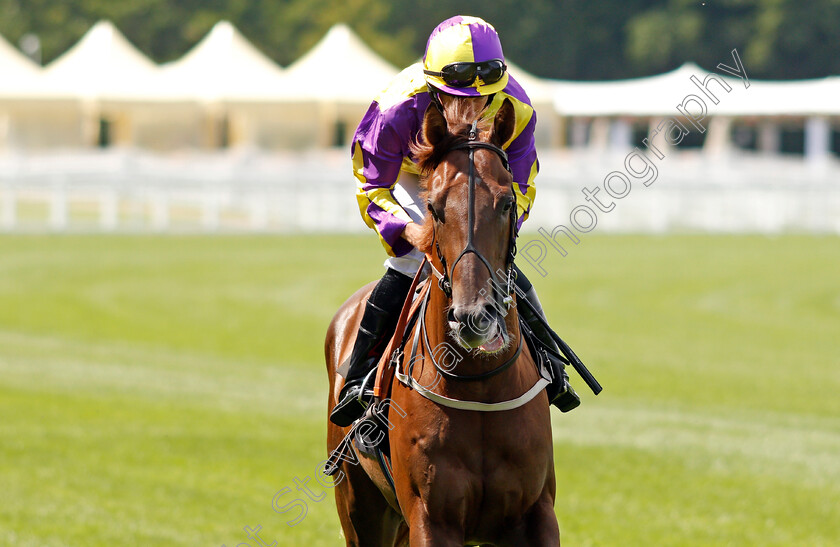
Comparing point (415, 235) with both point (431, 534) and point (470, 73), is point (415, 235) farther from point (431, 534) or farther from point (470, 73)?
point (431, 534)

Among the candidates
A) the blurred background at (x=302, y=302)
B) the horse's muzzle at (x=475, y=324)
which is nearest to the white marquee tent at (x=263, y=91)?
the blurred background at (x=302, y=302)

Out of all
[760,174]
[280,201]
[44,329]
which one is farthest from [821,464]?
[760,174]

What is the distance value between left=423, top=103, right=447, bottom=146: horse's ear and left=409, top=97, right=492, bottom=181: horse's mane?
0.01 metres

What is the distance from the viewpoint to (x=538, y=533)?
163 inches

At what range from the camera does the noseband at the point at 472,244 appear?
3768 mm

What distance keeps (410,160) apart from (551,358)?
95 cm

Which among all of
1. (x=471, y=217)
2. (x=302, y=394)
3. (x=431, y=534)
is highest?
(x=471, y=217)

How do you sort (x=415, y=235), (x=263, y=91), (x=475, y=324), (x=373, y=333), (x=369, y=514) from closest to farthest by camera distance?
(x=475, y=324) < (x=415, y=235) < (x=373, y=333) < (x=369, y=514) < (x=263, y=91)

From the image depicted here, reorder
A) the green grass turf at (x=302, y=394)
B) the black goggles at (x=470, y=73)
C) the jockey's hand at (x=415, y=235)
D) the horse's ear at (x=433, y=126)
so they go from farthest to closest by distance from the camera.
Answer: the green grass turf at (x=302, y=394) < the black goggles at (x=470, y=73) < the jockey's hand at (x=415, y=235) < the horse's ear at (x=433, y=126)

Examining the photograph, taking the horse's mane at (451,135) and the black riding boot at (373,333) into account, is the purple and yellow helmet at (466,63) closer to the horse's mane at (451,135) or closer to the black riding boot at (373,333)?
the horse's mane at (451,135)

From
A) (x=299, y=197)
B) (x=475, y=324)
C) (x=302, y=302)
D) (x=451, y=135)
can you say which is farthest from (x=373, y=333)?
(x=299, y=197)

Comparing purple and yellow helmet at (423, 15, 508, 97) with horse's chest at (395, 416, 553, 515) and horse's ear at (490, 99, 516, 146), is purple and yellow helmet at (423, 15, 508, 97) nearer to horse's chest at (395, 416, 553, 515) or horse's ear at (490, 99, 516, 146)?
horse's ear at (490, 99, 516, 146)

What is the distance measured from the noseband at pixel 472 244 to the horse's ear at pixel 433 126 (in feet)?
0.23

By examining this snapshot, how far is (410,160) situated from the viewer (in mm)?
4777
